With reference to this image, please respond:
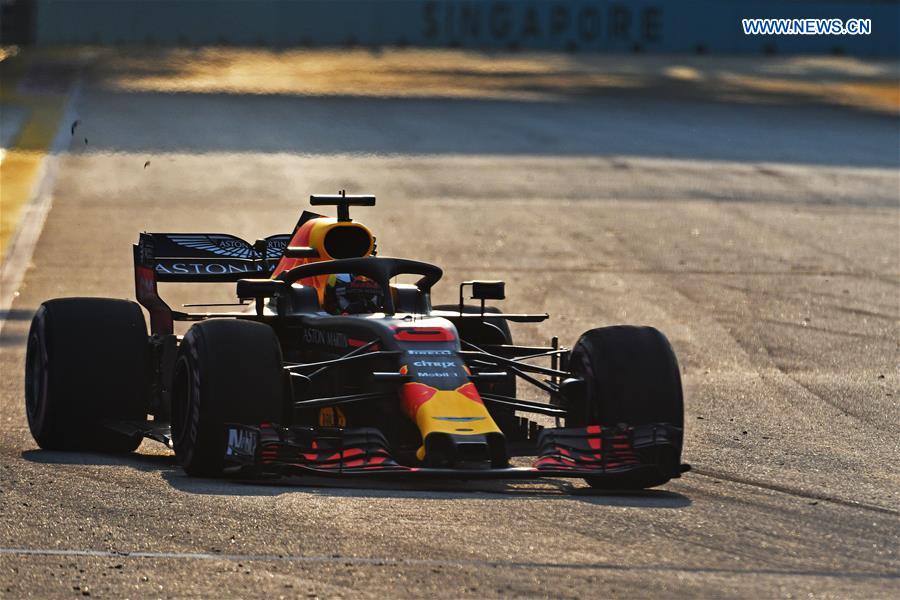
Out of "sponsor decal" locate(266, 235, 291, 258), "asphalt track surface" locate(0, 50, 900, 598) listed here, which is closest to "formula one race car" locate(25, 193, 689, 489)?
"asphalt track surface" locate(0, 50, 900, 598)

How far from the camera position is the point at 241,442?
8.44 metres

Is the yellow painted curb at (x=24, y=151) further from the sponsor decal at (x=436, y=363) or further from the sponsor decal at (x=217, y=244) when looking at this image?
the sponsor decal at (x=436, y=363)

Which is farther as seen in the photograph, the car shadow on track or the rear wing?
the rear wing

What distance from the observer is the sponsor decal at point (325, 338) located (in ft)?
31.3

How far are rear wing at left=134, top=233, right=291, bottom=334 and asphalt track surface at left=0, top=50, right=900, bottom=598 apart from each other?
1.21 metres

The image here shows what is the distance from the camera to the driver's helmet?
398 inches

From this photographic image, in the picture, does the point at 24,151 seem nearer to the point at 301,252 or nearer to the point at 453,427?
the point at 301,252

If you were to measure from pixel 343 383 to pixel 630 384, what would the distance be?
156cm

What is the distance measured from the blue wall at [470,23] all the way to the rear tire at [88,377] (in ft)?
107

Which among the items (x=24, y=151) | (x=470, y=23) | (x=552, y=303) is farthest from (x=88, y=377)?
(x=470, y=23)

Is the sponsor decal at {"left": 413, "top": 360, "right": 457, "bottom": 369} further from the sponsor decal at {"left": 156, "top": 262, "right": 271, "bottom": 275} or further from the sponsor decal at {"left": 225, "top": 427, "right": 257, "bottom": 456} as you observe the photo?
the sponsor decal at {"left": 156, "top": 262, "right": 271, "bottom": 275}

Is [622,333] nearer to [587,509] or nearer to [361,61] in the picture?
[587,509]

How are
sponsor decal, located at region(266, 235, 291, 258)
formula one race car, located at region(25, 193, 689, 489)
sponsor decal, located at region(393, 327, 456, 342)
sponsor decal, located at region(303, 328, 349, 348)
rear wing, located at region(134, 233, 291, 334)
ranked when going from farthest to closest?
sponsor decal, located at region(266, 235, 291, 258)
rear wing, located at region(134, 233, 291, 334)
sponsor decal, located at region(303, 328, 349, 348)
sponsor decal, located at region(393, 327, 456, 342)
formula one race car, located at region(25, 193, 689, 489)

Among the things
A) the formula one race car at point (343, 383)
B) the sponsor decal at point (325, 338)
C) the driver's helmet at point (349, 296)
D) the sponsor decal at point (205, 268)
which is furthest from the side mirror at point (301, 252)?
the sponsor decal at point (205, 268)
